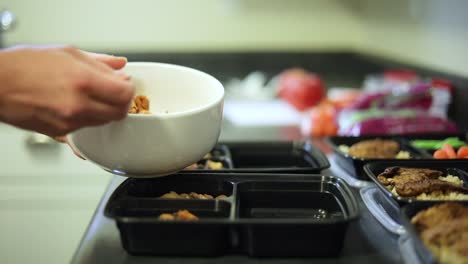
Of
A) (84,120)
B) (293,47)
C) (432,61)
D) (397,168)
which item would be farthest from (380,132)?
(293,47)

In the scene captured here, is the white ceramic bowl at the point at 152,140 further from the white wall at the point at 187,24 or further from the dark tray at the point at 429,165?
Answer: the white wall at the point at 187,24

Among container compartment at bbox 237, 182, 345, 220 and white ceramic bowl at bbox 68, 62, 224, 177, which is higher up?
white ceramic bowl at bbox 68, 62, 224, 177

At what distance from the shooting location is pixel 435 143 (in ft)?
3.14

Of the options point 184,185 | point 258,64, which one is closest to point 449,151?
point 184,185

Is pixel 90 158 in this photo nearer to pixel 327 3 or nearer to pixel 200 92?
pixel 200 92

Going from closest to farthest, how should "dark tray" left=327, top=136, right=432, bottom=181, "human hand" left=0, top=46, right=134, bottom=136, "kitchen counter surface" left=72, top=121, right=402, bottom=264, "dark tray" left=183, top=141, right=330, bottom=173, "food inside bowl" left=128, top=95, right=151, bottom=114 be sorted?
"human hand" left=0, top=46, right=134, bottom=136, "kitchen counter surface" left=72, top=121, right=402, bottom=264, "food inside bowl" left=128, top=95, right=151, bottom=114, "dark tray" left=327, top=136, right=432, bottom=181, "dark tray" left=183, top=141, right=330, bottom=173

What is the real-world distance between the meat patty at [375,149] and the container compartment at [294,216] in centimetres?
21

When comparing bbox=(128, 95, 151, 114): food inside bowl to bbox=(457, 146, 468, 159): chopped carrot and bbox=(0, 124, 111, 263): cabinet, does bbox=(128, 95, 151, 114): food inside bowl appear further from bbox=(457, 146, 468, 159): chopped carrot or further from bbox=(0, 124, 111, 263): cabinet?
bbox=(457, 146, 468, 159): chopped carrot

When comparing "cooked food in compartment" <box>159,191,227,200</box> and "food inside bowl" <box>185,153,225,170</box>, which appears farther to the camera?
"food inside bowl" <box>185,153,225,170</box>

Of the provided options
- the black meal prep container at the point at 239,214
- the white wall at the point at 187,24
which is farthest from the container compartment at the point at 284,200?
the white wall at the point at 187,24

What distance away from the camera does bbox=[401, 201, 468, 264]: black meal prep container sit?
49cm

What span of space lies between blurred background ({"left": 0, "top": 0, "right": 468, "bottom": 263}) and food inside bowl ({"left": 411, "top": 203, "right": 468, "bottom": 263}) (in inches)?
18.2

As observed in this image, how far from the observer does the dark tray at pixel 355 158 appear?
2.66ft

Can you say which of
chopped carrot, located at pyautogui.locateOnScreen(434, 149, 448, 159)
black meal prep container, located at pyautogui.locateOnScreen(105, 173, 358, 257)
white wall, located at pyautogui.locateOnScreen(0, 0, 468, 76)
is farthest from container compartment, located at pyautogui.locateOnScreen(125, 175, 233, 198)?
white wall, located at pyautogui.locateOnScreen(0, 0, 468, 76)
